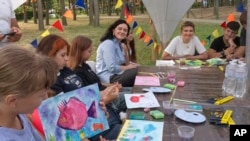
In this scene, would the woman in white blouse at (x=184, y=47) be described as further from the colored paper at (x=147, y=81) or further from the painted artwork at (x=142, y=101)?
the painted artwork at (x=142, y=101)

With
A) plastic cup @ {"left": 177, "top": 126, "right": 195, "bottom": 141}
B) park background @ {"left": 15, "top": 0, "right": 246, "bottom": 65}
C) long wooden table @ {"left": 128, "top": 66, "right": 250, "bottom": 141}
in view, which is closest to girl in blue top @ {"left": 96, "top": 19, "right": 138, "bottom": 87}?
long wooden table @ {"left": 128, "top": 66, "right": 250, "bottom": 141}

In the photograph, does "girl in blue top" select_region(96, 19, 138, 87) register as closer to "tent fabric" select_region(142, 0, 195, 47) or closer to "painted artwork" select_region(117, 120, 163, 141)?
"tent fabric" select_region(142, 0, 195, 47)

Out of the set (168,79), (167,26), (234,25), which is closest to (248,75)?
(168,79)

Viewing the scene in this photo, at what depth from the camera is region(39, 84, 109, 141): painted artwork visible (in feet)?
5.27

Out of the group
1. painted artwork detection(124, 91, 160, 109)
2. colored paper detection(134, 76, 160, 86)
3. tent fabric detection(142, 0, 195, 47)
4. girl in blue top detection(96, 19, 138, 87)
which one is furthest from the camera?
tent fabric detection(142, 0, 195, 47)

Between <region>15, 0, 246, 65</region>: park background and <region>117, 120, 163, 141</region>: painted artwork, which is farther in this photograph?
<region>15, 0, 246, 65</region>: park background

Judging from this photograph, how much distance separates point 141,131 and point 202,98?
0.82 metres

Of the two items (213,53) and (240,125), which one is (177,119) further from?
(213,53)

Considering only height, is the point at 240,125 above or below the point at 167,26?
below

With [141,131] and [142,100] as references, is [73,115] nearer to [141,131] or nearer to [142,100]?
[141,131]

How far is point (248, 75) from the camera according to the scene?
8.07 ft

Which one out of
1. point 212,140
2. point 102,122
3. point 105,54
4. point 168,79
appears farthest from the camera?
point 105,54

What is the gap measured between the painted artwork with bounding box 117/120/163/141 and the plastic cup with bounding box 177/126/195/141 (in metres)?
0.12

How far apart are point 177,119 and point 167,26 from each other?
3588 millimetres
